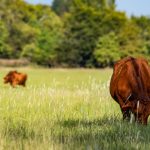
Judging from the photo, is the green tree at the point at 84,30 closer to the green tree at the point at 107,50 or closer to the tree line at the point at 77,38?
the tree line at the point at 77,38

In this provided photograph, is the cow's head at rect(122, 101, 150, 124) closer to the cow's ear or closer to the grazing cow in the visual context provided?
the cow's ear

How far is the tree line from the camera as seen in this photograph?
69.6 meters

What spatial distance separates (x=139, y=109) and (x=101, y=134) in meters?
0.89

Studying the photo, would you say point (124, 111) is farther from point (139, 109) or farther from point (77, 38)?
point (77, 38)

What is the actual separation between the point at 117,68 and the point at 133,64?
1.65 ft

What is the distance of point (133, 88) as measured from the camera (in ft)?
25.2

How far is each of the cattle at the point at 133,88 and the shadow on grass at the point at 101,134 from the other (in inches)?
7.9

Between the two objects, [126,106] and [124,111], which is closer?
[126,106]

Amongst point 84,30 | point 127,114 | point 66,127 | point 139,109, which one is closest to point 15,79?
point 127,114

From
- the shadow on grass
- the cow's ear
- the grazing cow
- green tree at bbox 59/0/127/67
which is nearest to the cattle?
the cow's ear

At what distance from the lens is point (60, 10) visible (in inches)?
6107

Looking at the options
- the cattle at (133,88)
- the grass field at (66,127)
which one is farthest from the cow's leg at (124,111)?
the grass field at (66,127)

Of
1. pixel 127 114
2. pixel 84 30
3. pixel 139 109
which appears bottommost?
pixel 127 114

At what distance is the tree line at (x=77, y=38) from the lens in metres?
69.6
